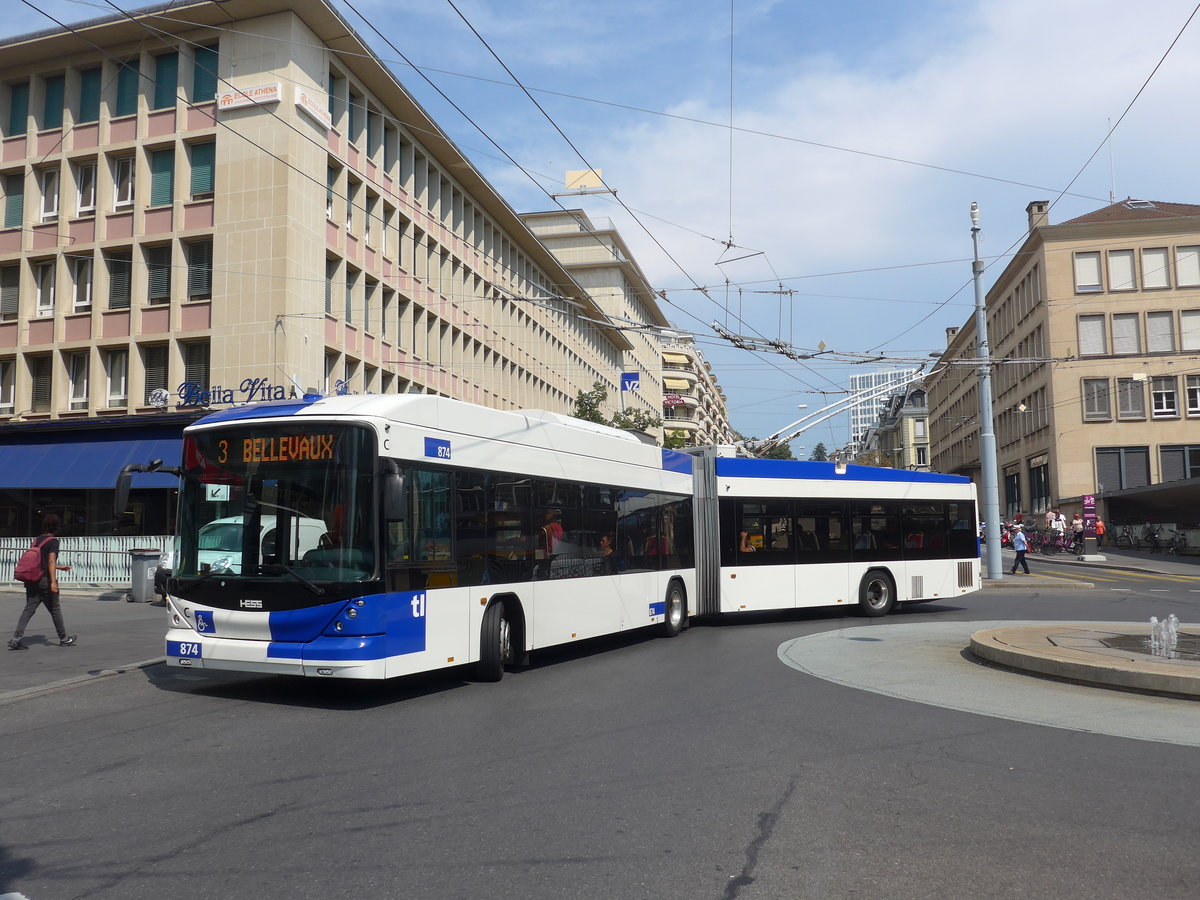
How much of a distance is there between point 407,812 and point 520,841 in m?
0.88

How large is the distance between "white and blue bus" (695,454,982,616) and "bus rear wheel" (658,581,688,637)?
2.53 feet

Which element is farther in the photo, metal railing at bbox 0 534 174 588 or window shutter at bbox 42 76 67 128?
window shutter at bbox 42 76 67 128

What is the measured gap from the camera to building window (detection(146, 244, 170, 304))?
93.8 feet

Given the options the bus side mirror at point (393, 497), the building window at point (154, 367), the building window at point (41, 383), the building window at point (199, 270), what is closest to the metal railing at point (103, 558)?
the building window at point (154, 367)

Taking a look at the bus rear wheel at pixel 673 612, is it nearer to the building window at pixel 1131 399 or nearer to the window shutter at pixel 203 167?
the window shutter at pixel 203 167

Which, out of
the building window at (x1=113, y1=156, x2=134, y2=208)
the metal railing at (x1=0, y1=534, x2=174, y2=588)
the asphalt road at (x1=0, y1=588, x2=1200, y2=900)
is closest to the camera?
the asphalt road at (x1=0, y1=588, x2=1200, y2=900)

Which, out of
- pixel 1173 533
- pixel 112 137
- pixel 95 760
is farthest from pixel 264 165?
pixel 1173 533

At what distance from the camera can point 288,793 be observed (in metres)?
6.11

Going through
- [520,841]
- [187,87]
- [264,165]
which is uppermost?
[187,87]

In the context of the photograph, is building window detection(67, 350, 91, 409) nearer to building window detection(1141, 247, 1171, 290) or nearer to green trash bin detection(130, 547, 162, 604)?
green trash bin detection(130, 547, 162, 604)

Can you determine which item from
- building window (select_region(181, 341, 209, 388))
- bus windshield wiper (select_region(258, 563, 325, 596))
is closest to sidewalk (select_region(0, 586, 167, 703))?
bus windshield wiper (select_region(258, 563, 325, 596))

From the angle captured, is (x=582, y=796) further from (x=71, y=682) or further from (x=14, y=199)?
(x=14, y=199)

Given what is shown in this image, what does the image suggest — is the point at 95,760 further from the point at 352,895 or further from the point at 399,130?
the point at 399,130

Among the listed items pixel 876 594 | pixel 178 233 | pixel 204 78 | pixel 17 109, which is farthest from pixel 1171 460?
pixel 17 109
